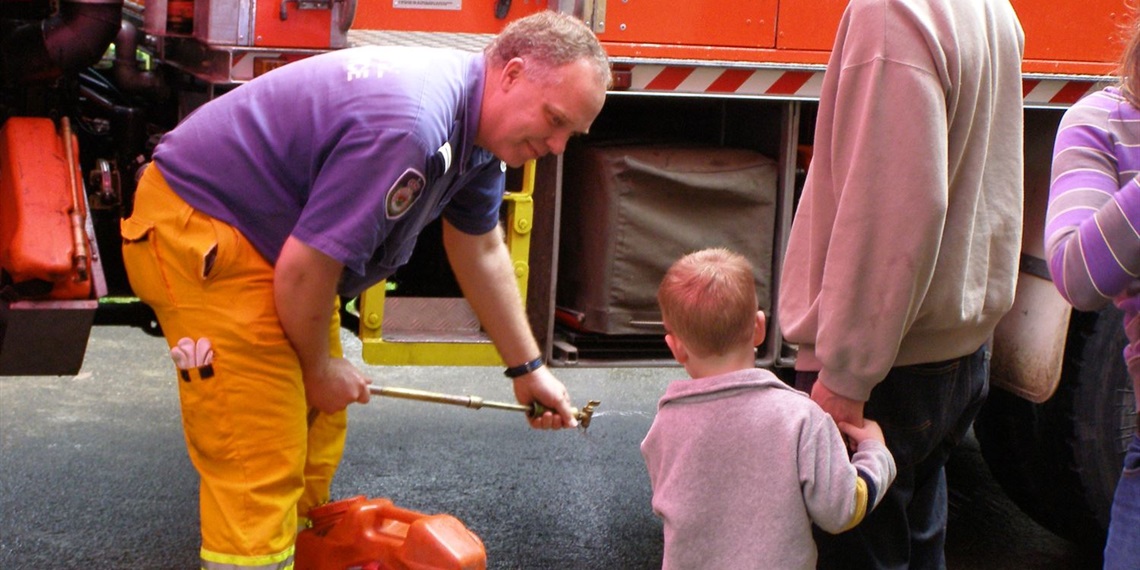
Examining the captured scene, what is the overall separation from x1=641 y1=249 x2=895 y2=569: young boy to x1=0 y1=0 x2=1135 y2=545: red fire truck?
1.48 meters

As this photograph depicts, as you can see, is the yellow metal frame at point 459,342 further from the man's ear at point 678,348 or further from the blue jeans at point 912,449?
the man's ear at point 678,348

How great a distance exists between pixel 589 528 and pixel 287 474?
182 cm

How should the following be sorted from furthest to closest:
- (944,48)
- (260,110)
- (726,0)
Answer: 1. (726,0)
2. (260,110)
3. (944,48)

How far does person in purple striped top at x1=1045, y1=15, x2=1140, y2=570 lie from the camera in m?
1.93

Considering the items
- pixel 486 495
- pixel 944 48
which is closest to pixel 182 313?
pixel 944 48

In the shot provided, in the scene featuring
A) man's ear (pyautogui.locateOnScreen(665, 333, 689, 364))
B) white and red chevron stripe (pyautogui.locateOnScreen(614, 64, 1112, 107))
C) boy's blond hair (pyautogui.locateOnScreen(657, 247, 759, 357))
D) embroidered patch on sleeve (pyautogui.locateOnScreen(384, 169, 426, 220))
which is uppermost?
white and red chevron stripe (pyautogui.locateOnScreen(614, 64, 1112, 107))

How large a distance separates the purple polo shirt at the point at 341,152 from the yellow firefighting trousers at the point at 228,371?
0.06 m

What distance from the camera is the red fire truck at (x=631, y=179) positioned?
11.8 ft

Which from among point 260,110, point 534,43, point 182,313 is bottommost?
point 182,313

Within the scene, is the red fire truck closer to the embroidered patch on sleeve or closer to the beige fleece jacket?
the embroidered patch on sleeve

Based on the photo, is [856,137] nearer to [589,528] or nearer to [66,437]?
[589,528]

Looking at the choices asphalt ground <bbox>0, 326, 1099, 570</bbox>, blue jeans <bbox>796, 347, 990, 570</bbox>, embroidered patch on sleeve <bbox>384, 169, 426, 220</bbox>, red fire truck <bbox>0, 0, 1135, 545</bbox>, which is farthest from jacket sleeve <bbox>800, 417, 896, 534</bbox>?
asphalt ground <bbox>0, 326, 1099, 570</bbox>

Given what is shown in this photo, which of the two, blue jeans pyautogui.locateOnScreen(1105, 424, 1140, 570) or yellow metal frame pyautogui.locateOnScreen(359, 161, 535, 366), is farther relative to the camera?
yellow metal frame pyautogui.locateOnScreen(359, 161, 535, 366)

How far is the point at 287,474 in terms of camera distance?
2.72 metres
